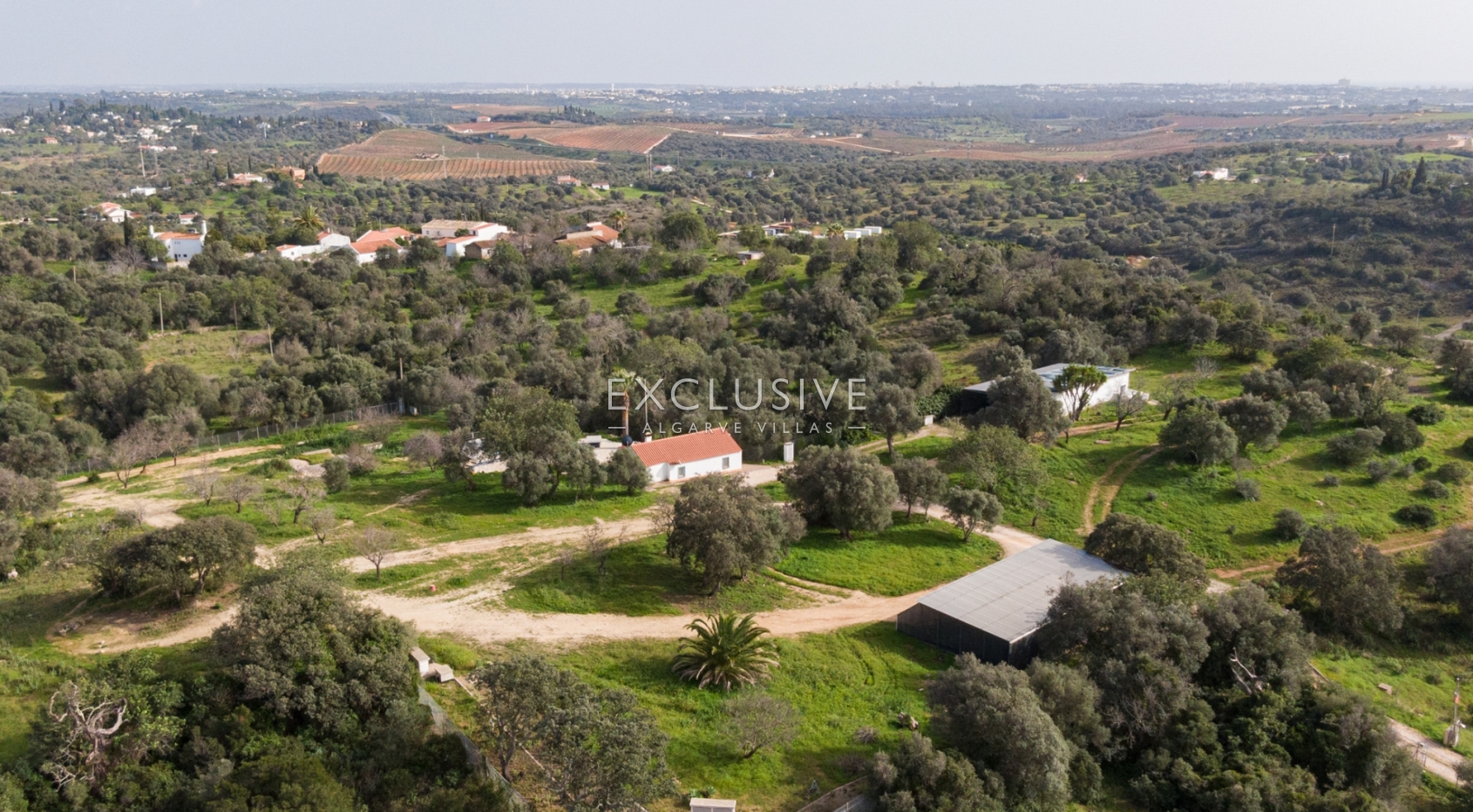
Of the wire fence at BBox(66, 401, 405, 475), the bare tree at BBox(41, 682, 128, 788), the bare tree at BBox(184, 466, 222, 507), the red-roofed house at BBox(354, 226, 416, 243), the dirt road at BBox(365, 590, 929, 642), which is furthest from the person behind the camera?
the red-roofed house at BBox(354, 226, 416, 243)

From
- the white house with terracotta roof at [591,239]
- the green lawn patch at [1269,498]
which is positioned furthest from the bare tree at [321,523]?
the white house with terracotta roof at [591,239]

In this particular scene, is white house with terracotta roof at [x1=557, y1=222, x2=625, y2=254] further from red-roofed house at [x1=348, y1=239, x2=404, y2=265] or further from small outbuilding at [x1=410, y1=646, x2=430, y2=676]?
small outbuilding at [x1=410, y1=646, x2=430, y2=676]

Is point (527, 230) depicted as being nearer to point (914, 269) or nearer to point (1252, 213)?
point (914, 269)

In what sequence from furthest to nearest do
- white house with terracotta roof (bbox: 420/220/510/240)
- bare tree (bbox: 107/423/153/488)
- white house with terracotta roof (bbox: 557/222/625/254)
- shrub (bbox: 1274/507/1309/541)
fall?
white house with terracotta roof (bbox: 420/220/510/240) < white house with terracotta roof (bbox: 557/222/625/254) < bare tree (bbox: 107/423/153/488) < shrub (bbox: 1274/507/1309/541)

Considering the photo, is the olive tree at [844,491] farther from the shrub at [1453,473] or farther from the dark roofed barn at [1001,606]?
the shrub at [1453,473]

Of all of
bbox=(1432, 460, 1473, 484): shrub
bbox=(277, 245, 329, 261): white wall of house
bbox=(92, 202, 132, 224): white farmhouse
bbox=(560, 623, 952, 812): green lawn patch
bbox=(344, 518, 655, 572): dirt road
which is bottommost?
bbox=(560, 623, 952, 812): green lawn patch

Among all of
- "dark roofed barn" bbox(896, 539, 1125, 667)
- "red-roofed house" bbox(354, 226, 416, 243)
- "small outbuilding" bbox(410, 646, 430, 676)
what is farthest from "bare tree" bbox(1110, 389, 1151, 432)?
"red-roofed house" bbox(354, 226, 416, 243)

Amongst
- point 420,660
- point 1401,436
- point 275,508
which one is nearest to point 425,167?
point 275,508
